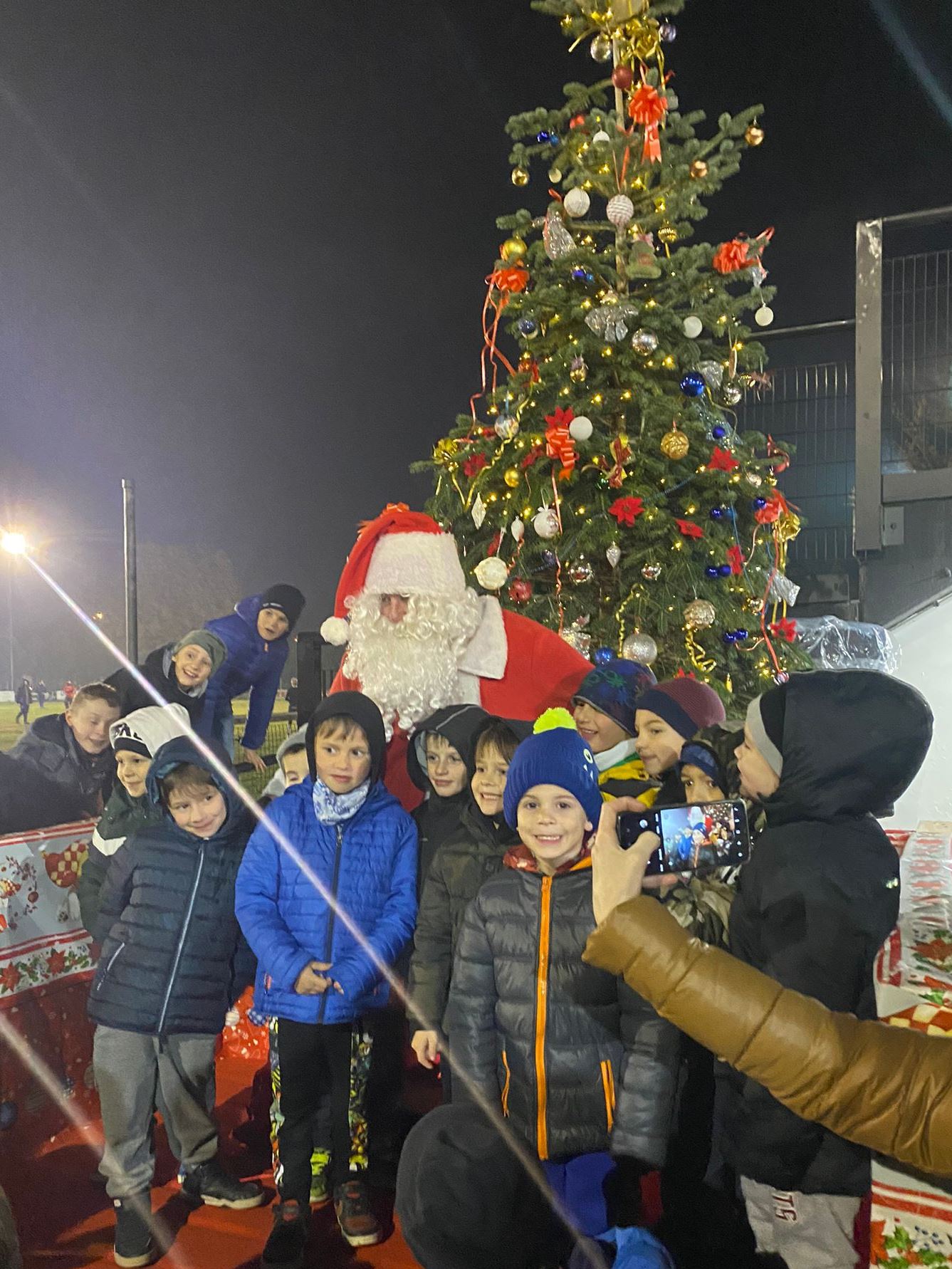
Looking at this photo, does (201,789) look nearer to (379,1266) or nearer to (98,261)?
(379,1266)

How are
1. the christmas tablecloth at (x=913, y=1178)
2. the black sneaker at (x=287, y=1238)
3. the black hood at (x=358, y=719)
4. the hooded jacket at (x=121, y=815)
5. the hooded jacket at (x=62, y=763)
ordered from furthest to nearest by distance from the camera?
the hooded jacket at (x=62, y=763)
the hooded jacket at (x=121, y=815)
the black hood at (x=358, y=719)
the black sneaker at (x=287, y=1238)
the christmas tablecloth at (x=913, y=1178)

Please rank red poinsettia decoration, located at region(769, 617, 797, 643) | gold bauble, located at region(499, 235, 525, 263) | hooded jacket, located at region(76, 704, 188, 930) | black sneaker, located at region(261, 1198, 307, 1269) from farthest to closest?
red poinsettia decoration, located at region(769, 617, 797, 643) < gold bauble, located at region(499, 235, 525, 263) < hooded jacket, located at region(76, 704, 188, 930) < black sneaker, located at region(261, 1198, 307, 1269)

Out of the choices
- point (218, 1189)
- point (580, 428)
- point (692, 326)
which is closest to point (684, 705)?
point (218, 1189)

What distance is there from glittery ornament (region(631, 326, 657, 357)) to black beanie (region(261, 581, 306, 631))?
2.49m

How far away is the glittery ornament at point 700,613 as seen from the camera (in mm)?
4961

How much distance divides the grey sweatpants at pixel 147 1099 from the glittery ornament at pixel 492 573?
307 cm

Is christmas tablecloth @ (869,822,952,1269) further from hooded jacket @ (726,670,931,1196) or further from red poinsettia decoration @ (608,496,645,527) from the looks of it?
red poinsettia decoration @ (608,496,645,527)

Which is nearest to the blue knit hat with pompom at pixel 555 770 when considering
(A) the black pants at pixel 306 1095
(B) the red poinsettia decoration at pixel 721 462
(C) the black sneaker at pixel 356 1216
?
(A) the black pants at pixel 306 1095

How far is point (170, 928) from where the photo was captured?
8.60ft

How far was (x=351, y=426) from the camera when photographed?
9.39m

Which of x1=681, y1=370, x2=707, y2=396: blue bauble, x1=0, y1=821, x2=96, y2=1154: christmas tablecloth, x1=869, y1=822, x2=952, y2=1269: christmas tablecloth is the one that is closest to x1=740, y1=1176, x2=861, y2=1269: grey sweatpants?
x1=869, y1=822, x2=952, y2=1269: christmas tablecloth

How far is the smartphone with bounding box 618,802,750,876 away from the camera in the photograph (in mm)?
1626

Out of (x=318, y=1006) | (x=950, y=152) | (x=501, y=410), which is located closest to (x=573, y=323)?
(x=501, y=410)

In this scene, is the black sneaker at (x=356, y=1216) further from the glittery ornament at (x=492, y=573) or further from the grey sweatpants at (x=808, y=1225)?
the glittery ornament at (x=492, y=573)
